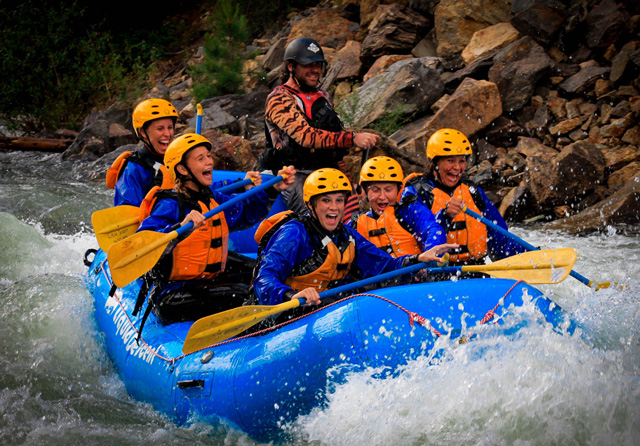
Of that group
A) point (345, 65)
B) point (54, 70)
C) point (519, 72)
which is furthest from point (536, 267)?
point (54, 70)

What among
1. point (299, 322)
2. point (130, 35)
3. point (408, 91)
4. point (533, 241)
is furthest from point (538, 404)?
point (130, 35)

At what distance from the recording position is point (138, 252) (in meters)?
3.67

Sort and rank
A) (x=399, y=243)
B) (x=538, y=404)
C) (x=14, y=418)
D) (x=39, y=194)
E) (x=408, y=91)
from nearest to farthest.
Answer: (x=538, y=404) → (x=14, y=418) → (x=399, y=243) → (x=408, y=91) → (x=39, y=194)

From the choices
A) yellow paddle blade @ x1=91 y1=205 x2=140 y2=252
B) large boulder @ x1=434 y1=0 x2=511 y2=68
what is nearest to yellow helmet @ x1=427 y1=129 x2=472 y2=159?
yellow paddle blade @ x1=91 y1=205 x2=140 y2=252

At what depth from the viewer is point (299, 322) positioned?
10.4 ft

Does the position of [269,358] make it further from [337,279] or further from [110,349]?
[110,349]

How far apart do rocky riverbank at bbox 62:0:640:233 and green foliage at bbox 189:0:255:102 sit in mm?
963

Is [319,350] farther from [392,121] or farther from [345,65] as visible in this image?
[345,65]

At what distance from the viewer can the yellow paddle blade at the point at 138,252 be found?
12.0 feet

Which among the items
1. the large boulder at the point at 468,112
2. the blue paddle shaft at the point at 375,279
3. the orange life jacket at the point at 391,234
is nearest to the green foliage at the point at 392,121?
the large boulder at the point at 468,112

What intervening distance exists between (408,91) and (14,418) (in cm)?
710

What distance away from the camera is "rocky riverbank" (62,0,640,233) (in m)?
7.53

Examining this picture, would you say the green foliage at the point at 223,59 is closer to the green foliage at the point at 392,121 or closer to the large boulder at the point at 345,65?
the large boulder at the point at 345,65

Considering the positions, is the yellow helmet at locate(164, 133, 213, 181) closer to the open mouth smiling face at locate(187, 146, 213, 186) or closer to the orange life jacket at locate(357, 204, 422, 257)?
the open mouth smiling face at locate(187, 146, 213, 186)
